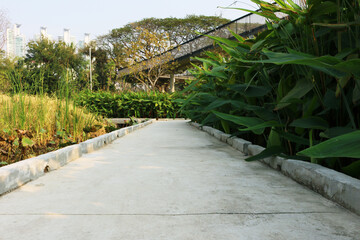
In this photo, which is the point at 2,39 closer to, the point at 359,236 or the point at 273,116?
the point at 273,116

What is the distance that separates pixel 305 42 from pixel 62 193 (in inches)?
91.7

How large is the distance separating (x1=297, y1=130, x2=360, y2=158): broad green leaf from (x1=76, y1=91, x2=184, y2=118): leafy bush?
12.2 m

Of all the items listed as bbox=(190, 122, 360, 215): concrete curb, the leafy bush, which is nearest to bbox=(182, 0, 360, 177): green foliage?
bbox=(190, 122, 360, 215): concrete curb

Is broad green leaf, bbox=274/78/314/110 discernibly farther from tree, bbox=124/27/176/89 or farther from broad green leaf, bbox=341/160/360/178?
tree, bbox=124/27/176/89

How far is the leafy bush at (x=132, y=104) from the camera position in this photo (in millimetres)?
13586

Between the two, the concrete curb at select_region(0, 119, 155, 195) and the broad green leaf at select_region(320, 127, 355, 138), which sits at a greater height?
the broad green leaf at select_region(320, 127, 355, 138)

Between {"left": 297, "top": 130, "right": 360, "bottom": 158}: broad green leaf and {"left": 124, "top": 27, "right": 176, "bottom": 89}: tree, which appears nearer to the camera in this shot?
{"left": 297, "top": 130, "right": 360, "bottom": 158}: broad green leaf

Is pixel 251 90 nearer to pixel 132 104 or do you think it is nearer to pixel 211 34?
pixel 132 104

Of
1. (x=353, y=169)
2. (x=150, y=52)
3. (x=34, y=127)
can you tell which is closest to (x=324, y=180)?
(x=353, y=169)

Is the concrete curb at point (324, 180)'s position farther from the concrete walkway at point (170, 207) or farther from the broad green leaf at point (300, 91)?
the broad green leaf at point (300, 91)

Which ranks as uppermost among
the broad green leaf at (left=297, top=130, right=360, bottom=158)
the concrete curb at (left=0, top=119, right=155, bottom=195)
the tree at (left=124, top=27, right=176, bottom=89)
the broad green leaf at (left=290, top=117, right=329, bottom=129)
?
the tree at (left=124, top=27, right=176, bottom=89)

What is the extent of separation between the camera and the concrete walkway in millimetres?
1418

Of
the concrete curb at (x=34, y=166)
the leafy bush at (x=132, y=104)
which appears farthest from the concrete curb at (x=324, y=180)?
the leafy bush at (x=132, y=104)

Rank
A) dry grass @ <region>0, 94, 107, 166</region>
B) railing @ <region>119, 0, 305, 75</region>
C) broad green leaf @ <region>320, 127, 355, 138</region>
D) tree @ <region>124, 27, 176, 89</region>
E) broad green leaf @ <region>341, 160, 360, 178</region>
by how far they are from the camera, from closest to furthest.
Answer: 1. broad green leaf @ <region>341, 160, 360, 178</region>
2. broad green leaf @ <region>320, 127, 355, 138</region>
3. dry grass @ <region>0, 94, 107, 166</region>
4. railing @ <region>119, 0, 305, 75</region>
5. tree @ <region>124, 27, 176, 89</region>
